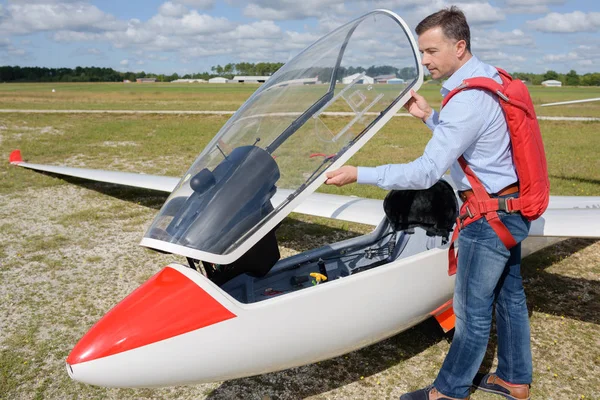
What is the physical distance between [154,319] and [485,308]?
1973 millimetres

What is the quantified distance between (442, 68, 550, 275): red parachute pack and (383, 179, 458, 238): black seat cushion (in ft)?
2.20

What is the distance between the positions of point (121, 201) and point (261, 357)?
23.1 feet

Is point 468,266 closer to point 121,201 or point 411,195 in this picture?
point 411,195

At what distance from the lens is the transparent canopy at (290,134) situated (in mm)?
2664

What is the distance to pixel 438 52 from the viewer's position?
8.96 feet

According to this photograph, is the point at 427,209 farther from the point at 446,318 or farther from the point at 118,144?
the point at 118,144

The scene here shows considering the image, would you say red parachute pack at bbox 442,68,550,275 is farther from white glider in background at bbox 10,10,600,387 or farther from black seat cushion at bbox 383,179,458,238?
black seat cushion at bbox 383,179,458,238

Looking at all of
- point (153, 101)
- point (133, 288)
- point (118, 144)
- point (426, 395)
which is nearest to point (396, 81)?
point (426, 395)

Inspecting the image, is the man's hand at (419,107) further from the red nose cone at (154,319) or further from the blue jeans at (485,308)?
the red nose cone at (154,319)

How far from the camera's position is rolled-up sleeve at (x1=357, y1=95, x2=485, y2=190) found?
8.36ft

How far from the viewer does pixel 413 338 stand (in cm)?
440

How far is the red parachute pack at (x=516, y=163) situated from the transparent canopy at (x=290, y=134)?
0.49 m

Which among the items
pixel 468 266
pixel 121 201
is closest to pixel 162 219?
pixel 468 266

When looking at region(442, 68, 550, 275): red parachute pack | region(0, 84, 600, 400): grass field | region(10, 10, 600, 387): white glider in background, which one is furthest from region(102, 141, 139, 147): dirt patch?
region(442, 68, 550, 275): red parachute pack
